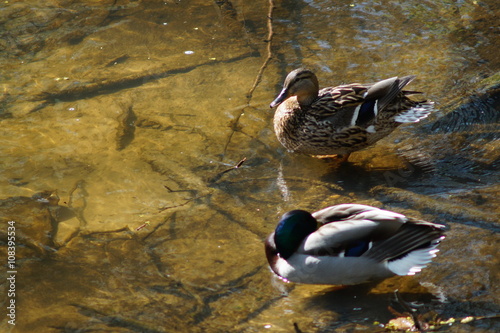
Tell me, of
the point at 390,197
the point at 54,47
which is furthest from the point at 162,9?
the point at 390,197

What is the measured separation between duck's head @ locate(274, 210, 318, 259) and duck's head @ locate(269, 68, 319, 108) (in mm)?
1672

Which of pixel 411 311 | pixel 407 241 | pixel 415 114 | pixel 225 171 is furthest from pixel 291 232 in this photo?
pixel 415 114

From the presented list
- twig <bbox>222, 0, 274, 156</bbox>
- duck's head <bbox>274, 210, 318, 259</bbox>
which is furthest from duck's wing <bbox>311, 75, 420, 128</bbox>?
duck's head <bbox>274, 210, 318, 259</bbox>

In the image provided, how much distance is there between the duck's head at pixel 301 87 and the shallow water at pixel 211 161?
1.78 feet

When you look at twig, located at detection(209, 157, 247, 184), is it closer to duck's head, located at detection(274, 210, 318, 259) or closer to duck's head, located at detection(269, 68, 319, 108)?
duck's head, located at detection(269, 68, 319, 108)

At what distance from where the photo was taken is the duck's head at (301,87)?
5.54 metres

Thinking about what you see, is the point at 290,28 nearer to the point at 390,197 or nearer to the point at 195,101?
the point at 195,101

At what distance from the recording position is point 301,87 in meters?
5.54

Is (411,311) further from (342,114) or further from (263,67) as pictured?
(263,67)

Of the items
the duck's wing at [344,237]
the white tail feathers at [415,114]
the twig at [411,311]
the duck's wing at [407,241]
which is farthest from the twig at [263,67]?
the twig at [411,311]

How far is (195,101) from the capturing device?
6492mm

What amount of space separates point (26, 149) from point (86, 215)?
4.41 ft

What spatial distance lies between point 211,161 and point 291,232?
5.40ft

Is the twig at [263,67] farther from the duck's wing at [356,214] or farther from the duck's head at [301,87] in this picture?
the duck's wing at [356,214]
